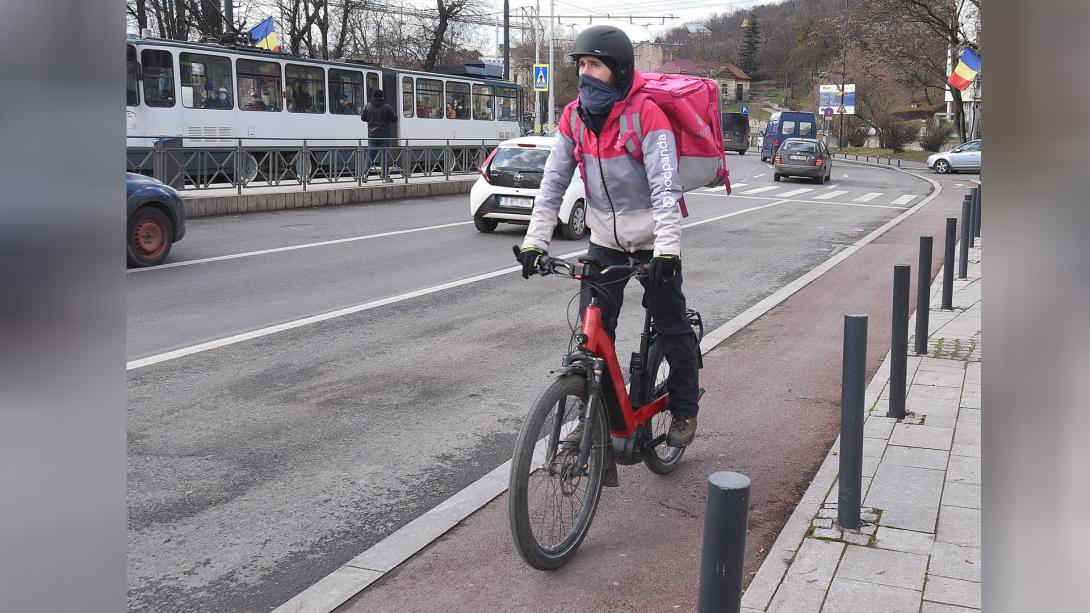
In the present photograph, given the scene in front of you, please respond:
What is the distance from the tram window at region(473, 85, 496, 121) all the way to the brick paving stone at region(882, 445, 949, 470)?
28470mm

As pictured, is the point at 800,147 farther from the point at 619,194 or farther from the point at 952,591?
the point at 952,591

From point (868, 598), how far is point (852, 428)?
0.82 meters

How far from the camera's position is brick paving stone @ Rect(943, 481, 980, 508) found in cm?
418

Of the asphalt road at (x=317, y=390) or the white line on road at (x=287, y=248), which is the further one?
the white line on road at (x=287, y=248)

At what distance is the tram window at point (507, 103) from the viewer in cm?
3359

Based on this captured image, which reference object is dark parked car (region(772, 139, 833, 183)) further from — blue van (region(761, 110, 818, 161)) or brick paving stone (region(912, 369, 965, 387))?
brick paving stone (region(912, 369, 965, 387))

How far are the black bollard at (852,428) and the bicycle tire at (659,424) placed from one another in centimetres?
83

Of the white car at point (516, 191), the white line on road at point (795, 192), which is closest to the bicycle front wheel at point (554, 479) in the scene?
the white car at point (516, 191)

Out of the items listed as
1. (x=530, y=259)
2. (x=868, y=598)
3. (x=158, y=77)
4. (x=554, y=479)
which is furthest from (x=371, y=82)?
(x=868, y=598)

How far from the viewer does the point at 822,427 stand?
5.65 meters

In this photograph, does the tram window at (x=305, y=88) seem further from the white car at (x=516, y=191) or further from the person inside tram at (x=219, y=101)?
the white car at (x=516, y=191)

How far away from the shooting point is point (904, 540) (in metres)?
3.80
